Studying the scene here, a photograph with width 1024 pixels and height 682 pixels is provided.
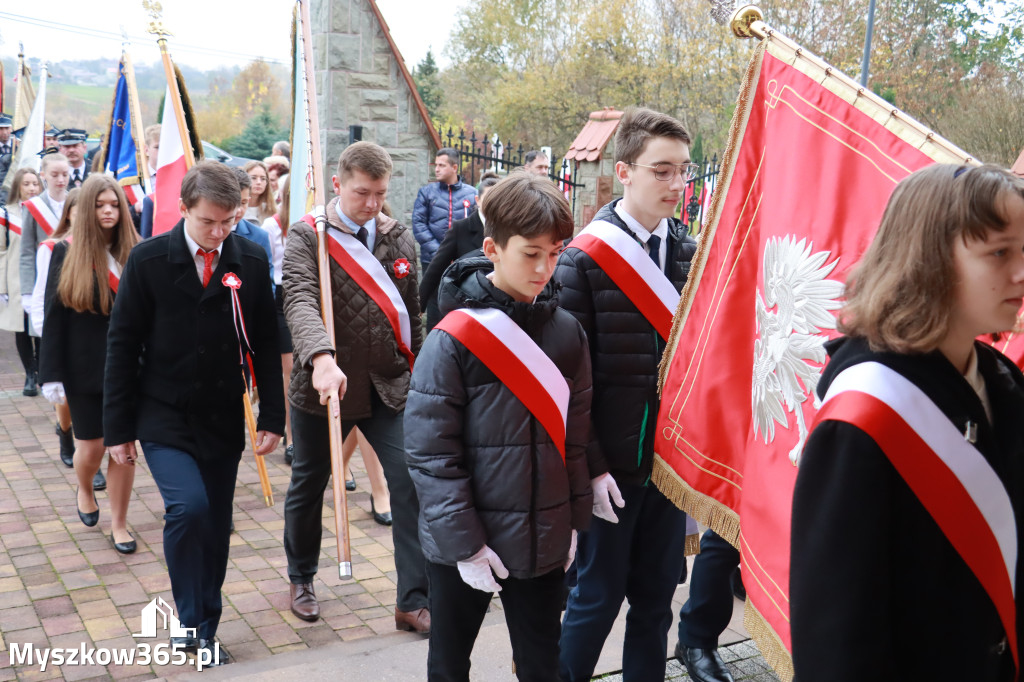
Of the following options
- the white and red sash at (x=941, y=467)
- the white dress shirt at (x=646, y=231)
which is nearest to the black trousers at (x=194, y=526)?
the white dress shirt at (x=646, y=231)

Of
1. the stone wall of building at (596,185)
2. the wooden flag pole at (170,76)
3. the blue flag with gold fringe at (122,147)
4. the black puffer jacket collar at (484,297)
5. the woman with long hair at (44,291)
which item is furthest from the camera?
the stone wall of building at (596,185)

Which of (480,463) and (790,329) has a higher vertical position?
(790,329)

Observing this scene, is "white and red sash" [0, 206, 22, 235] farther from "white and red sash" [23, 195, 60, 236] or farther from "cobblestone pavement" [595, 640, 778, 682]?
→ "cobblestone pavement" [595, 640, 778, 682]

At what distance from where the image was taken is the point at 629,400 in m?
3.40

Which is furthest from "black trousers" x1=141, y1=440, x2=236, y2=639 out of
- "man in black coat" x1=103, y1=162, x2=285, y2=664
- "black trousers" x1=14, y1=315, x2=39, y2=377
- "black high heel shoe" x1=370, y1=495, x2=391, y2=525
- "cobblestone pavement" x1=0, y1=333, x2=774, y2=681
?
"black trousers" x1=14, y1=315, x2=39, y2=377

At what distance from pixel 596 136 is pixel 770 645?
7390 mm

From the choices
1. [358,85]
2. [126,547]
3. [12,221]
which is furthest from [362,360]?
[12,221]

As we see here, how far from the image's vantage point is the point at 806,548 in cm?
169

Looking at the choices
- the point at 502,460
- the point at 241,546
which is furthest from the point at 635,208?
the point at 241,546

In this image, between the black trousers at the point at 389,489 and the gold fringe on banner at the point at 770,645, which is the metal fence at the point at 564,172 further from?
the gold fringe on banner at the point at 770,645

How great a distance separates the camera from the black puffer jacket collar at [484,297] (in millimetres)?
2916

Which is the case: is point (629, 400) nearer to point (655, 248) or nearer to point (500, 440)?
point (655, 248)

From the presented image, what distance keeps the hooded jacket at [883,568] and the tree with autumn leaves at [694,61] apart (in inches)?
501

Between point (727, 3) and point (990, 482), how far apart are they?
7.47 ft
